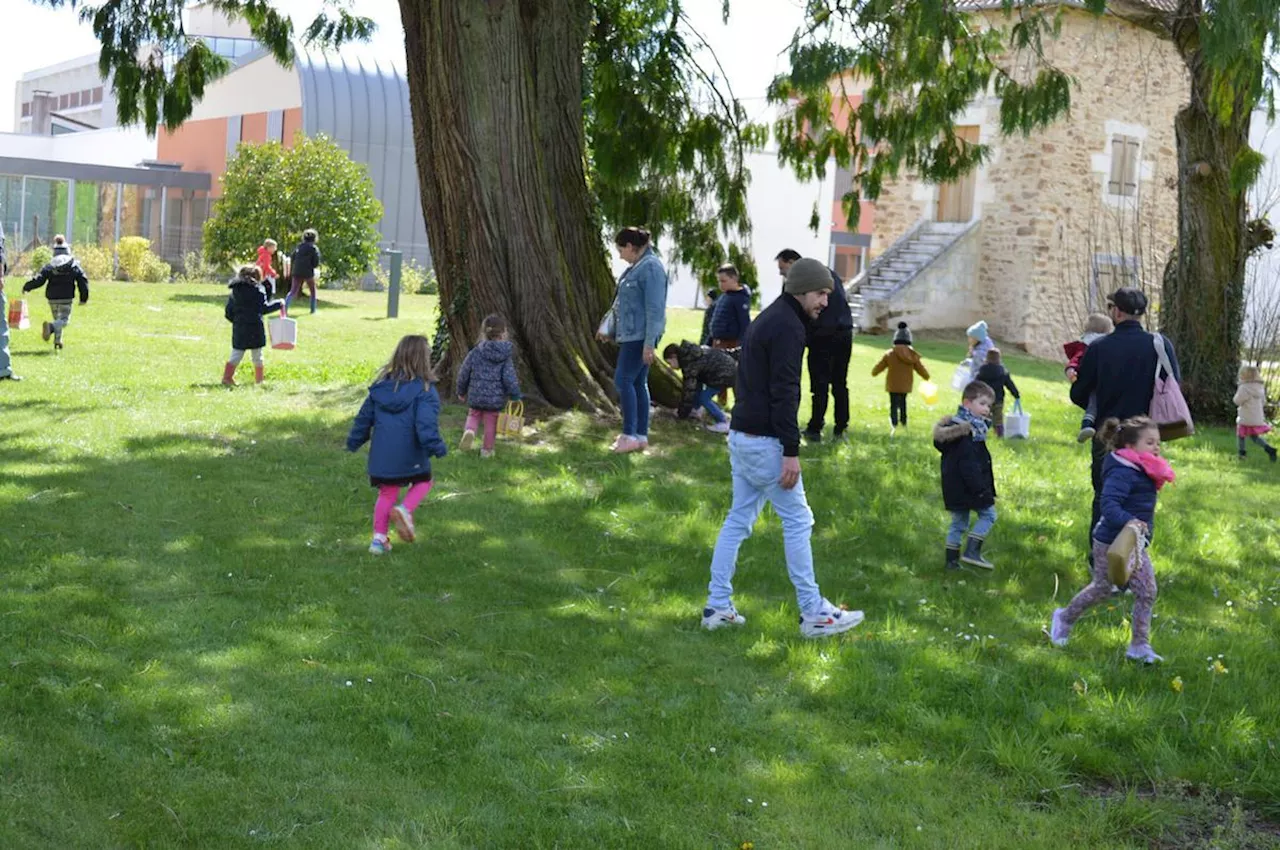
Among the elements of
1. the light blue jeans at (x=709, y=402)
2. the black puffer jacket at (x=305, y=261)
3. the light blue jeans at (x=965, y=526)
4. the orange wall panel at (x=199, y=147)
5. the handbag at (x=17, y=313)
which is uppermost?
the orange wall panel at (x=199, y=147)

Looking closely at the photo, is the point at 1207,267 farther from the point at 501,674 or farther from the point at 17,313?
the point at 501,674

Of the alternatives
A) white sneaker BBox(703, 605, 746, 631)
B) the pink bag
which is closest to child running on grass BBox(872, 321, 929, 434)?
the pink bag

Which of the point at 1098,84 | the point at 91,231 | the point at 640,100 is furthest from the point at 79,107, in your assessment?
the point at 640,100

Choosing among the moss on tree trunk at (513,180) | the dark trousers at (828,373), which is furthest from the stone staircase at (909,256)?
the moss on tree trunk at (513,180)

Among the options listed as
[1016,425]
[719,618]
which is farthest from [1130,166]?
[719,618]

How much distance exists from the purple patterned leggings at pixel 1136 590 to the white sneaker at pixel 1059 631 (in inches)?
5.4

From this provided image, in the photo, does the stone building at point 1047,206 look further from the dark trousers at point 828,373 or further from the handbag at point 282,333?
the dark trousers at point 828,373

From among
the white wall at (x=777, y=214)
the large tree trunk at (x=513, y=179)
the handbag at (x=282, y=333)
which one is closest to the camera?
the large tree trunk at (x=513, y=179)

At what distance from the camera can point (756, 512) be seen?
7402 millimetres

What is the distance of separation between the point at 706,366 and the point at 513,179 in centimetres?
237

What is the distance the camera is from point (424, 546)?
28.3 ft

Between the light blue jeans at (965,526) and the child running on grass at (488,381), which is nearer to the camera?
the light blue jeans at (965,526)

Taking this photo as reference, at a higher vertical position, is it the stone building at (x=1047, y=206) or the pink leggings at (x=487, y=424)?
the stone building at (x=1047, y=206)

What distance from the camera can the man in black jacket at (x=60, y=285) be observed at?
16.8 meters
